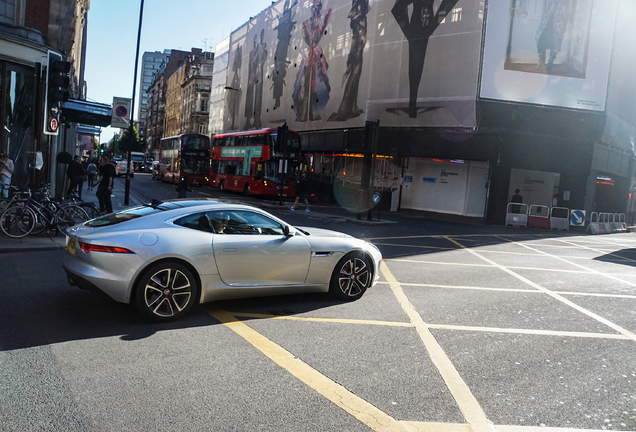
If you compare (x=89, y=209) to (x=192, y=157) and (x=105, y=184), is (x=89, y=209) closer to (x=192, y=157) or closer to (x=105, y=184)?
(x=105, y=184)

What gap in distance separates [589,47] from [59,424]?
2972 centimetres

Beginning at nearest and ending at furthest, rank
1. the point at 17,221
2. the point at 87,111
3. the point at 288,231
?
the point at 288,231 → the point at 17,221 → the point at 87,111

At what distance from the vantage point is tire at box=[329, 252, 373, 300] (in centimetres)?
702

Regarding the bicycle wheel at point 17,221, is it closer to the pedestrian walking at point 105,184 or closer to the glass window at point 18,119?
the glass window at point 18,119

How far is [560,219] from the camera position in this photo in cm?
2469

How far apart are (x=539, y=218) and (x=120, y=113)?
18.5m

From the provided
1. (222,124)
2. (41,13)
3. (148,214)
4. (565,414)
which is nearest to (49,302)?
(148,214)

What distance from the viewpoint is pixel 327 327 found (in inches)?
231

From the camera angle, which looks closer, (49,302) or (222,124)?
(49,302)

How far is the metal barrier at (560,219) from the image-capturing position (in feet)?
80.5

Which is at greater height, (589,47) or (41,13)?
(589,47)

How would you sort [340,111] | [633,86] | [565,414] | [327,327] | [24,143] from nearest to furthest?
[565,414] → [327,327] → [24,143] → [633,86] → [340,111]

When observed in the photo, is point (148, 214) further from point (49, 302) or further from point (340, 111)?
point (340, 111)

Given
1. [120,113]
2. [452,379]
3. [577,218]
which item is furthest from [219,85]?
[452,379]
